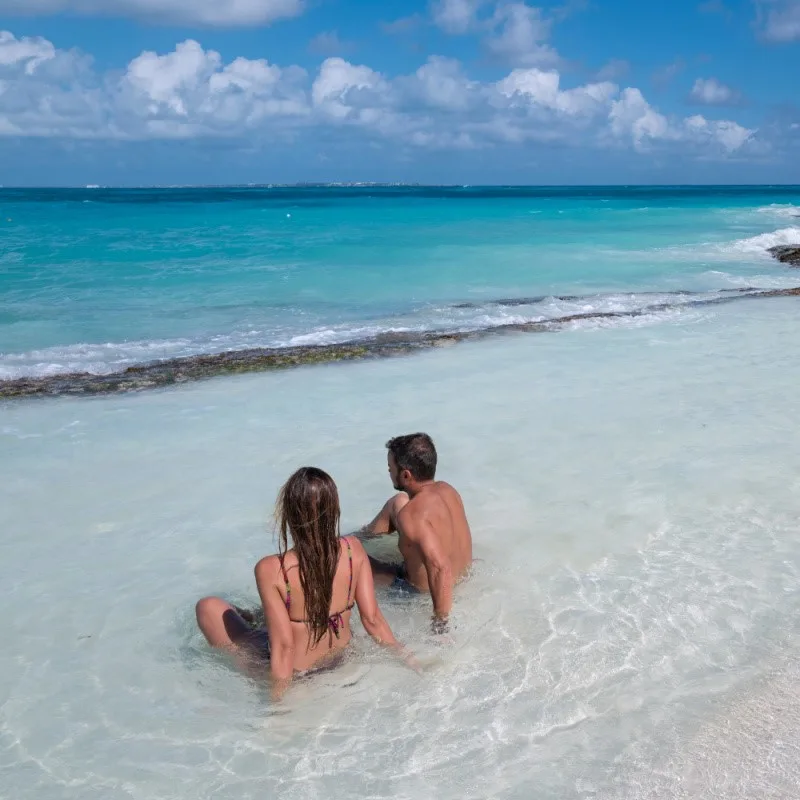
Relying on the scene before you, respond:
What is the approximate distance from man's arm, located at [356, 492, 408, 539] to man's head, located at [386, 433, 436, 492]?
51 centimetres

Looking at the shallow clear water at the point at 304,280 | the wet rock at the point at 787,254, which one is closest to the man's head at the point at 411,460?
the shallow clear water at the point at 304,280

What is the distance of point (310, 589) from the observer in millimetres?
3688

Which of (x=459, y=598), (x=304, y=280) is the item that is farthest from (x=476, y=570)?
(x=304, y=280)

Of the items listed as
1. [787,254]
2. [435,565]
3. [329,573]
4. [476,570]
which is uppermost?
[329,573]

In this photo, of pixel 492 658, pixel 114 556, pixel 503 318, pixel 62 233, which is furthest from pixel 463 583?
pixel 62 233

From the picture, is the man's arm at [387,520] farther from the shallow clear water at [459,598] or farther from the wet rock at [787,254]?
the wet rock at [787,254]

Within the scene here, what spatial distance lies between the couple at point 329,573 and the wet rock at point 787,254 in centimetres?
2168

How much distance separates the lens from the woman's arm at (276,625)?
3.65 m

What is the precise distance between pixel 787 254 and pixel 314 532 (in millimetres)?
24869

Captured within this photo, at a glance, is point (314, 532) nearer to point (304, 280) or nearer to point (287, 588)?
point (287, 588)

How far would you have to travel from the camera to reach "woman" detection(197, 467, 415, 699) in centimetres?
350

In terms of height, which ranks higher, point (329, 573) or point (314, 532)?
point (314, 532)

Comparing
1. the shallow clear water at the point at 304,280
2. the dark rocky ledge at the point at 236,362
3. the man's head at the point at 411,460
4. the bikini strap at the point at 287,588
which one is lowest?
the shallow clear water at the point at 304,280

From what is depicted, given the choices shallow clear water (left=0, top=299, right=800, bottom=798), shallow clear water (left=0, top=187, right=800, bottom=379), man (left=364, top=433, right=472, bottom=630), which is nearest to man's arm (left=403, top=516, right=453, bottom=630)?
man (left=364, top=433, right=472, bottom=630)
